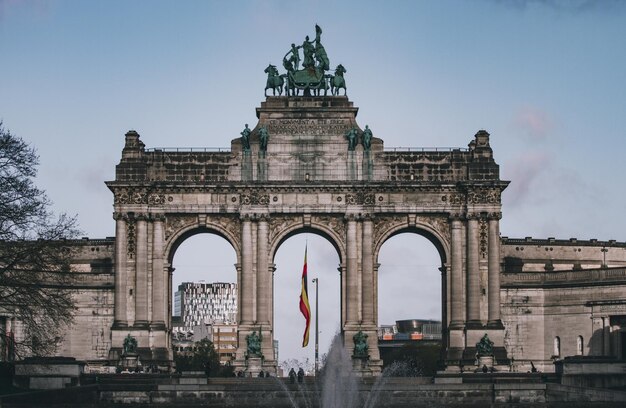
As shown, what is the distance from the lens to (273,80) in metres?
110

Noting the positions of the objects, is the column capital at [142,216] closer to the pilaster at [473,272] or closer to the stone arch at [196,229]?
the stone arch at [196,229]

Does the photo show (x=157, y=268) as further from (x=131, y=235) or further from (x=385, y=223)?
(x=385, y=223)

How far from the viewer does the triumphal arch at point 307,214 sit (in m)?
106

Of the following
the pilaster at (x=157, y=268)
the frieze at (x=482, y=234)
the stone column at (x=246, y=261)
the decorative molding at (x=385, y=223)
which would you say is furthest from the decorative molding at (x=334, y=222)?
the pilaster at (x=157, y=268)

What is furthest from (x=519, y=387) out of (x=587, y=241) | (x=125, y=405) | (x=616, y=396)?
(x=587, y=241)

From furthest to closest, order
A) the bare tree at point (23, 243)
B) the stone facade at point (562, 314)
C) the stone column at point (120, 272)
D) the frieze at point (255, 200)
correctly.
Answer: the stone facade at point (562, 314) → the frieze at point (255, 200) → the stone column at point (120, 272) → the bare tree at point (23, 243)

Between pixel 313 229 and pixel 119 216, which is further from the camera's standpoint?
pixel 313 229

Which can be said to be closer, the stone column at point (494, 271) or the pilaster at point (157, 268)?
the stone column at point (494, 271)

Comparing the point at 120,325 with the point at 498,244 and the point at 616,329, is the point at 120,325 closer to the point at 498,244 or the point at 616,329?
the point at 498,244

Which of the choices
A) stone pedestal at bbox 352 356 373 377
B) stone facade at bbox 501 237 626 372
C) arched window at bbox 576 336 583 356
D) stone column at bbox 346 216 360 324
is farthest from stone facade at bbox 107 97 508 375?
arched window at bbox 576 336 583 356

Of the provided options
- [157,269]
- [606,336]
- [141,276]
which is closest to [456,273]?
[606,336]

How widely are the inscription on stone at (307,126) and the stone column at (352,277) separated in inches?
275

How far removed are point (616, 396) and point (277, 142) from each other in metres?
37.2

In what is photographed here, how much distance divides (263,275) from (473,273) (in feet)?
51.2
